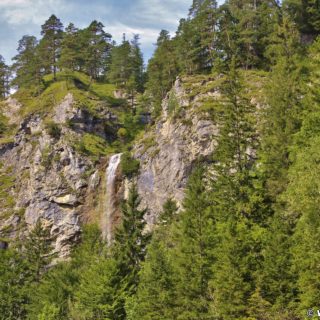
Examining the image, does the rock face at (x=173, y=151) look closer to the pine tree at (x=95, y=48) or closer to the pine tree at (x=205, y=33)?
the pine tree at (x=205, y=33)

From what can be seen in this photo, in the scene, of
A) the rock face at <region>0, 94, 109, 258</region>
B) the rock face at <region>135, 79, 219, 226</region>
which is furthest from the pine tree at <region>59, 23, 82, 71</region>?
the rock face at <region>135, 79, 219, 226</region>

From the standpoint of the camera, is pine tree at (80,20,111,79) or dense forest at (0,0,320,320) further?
pine tree at (80,20,111,79)

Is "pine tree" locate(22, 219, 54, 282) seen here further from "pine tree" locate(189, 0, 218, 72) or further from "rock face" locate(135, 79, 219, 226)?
"pine tree" locate(189, 0, 218, 72)

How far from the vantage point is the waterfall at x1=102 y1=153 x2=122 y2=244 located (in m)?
62.2

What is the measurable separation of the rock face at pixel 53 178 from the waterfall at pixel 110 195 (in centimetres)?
242

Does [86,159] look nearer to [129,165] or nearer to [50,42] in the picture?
[129,165]

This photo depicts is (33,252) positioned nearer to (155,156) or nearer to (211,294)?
(155,156)

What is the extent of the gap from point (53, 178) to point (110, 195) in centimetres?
1083

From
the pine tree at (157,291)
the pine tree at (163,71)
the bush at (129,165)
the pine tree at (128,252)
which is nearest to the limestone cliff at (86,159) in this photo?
the bush at (129,165)

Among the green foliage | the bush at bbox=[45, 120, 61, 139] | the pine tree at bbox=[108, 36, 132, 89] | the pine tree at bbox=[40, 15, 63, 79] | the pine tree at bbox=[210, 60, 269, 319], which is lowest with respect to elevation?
the pine tree at bbox=[210, 60, 269, 319]

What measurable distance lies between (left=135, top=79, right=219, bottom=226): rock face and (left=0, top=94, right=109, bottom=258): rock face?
388 inches

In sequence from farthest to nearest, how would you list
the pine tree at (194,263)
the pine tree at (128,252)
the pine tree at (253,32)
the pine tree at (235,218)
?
the pine tree at (253,32) < the pine tree at (128,252) < the pine tree at (194,263) < the pine tree at (235,218)

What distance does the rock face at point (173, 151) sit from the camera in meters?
56.5

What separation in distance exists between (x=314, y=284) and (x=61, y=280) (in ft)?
98.2
